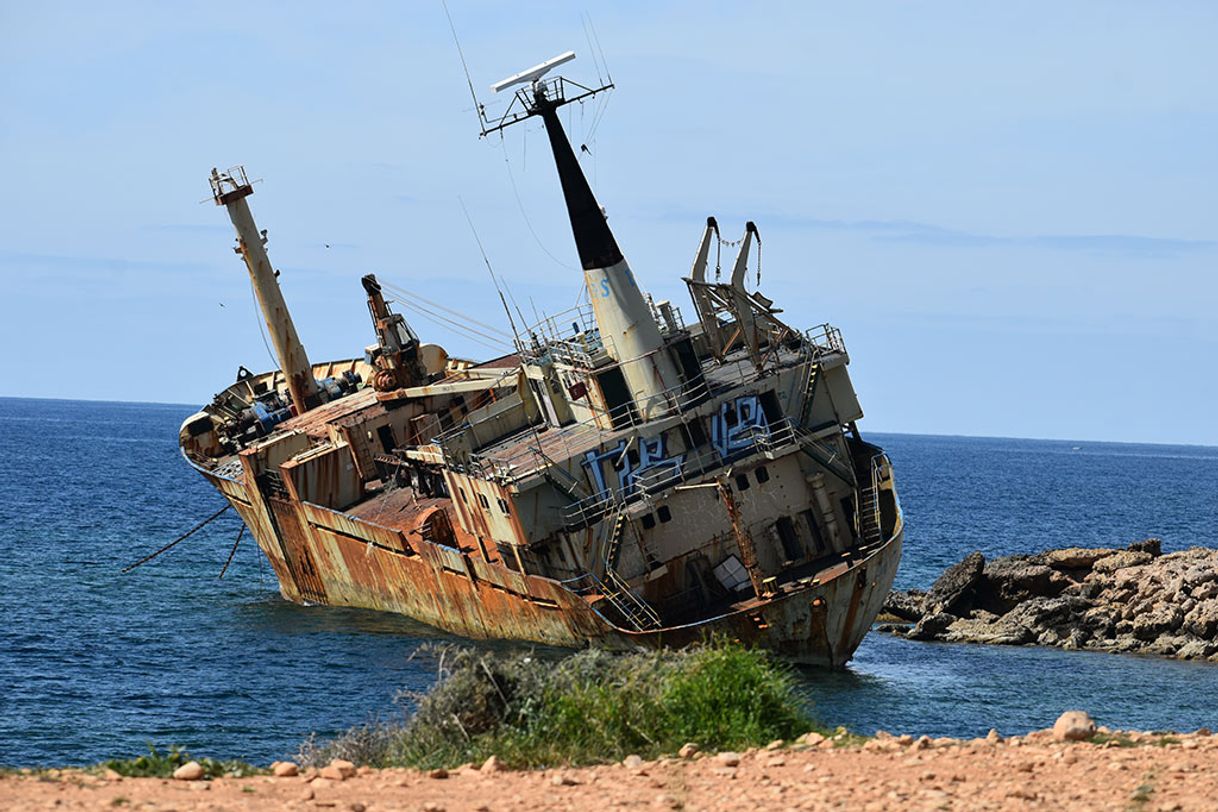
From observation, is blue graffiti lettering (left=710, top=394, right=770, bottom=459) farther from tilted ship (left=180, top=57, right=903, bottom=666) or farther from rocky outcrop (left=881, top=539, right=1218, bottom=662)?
rocky outcrop (left=881, top=539, right=1218, bottom=662)

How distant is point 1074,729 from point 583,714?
5112 mm

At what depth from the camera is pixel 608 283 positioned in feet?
105

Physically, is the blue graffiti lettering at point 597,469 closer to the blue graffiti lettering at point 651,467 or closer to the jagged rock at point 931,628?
the blue graffiti lettering at point 651,467

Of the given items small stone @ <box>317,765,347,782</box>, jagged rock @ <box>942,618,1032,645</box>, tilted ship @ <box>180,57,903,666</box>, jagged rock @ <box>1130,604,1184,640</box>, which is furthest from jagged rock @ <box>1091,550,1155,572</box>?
small stone @ <box>317,765,347,782</box>

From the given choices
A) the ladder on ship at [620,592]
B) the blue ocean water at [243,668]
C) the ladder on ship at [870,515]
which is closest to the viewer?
the blue ocean water at [243,668]

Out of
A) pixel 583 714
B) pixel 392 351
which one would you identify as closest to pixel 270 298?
pixel 392 351

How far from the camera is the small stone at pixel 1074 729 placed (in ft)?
52.2

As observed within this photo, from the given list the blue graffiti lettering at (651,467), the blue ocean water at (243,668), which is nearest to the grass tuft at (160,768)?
the blue ocean water at (243,668)

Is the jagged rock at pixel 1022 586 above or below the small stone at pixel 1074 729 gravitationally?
below

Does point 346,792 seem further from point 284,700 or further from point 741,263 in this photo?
point 741,263

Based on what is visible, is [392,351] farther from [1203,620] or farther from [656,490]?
[1203,620]

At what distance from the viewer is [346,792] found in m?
14.2

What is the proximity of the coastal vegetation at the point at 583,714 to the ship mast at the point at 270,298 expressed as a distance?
3307 centimetres

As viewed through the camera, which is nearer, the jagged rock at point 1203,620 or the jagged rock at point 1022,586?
the jagged rock at point 1203,620
